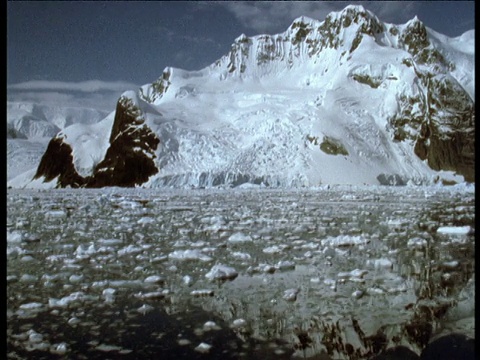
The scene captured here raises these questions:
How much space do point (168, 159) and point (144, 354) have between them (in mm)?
29226

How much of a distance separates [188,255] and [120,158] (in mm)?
29230

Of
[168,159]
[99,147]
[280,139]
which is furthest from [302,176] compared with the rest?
[99,147]

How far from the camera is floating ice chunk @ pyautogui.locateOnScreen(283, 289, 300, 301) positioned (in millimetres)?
3428

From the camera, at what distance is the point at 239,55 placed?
45188 mm

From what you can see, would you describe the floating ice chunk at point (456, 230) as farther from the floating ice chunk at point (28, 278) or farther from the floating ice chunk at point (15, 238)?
the floating ice chunk at point (15, 238)

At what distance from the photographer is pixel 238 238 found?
20.0 ft

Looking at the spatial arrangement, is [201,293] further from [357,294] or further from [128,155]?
[128,155]

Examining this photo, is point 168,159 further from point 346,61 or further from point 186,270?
point 186,270

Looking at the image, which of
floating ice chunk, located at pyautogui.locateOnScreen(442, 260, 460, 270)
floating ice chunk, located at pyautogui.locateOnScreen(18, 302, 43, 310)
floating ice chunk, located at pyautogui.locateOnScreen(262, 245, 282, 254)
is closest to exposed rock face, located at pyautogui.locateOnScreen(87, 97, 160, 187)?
floating ice chunk, located at pyautogui.locateOnScreen(262, 245, 282, 254)

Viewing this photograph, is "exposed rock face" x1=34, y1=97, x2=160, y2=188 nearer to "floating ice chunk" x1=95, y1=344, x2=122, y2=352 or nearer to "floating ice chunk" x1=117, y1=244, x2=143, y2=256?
"floating ice chunk" x1=117, y1=244, x2=143, y2=256

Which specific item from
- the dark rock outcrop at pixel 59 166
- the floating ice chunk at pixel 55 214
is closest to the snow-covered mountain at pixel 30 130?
the dark rock outcrop at pixel 59 166

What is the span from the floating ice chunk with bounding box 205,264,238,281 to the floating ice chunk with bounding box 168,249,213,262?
633 millimetres

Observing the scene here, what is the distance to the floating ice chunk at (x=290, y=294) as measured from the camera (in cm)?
343

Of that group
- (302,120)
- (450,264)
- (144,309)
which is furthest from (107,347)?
(302,120)
